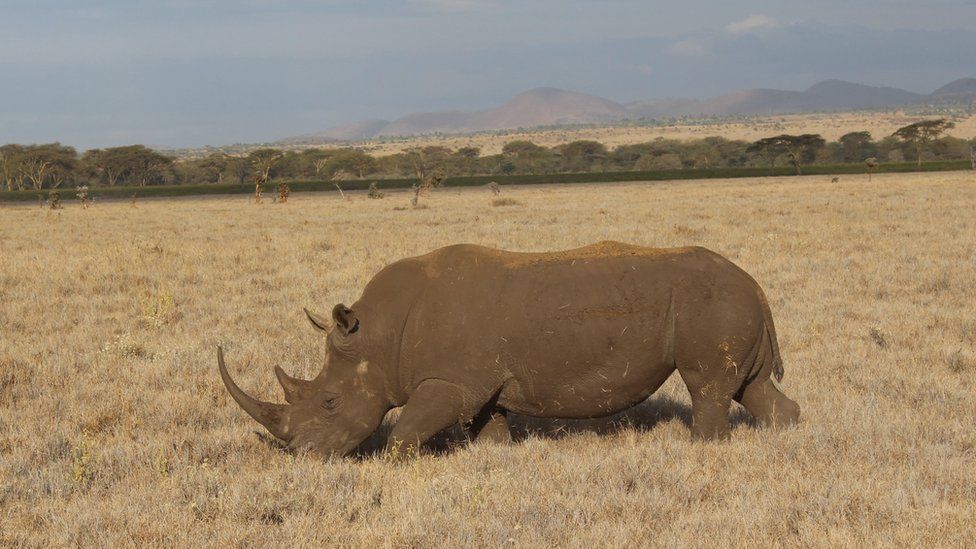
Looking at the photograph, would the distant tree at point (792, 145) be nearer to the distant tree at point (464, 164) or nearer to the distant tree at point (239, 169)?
the distant tree at point (464, 164)

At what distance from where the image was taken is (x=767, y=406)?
6.42m

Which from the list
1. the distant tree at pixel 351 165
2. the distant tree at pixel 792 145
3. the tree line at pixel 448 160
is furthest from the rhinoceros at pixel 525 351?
the distant tree at pixel 351 165

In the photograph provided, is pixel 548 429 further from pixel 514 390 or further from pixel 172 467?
pixel 172 467

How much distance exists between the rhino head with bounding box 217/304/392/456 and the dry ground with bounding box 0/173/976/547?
0.66 feet

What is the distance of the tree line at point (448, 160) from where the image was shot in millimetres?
99125

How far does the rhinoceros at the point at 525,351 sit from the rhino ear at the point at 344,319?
1 cm

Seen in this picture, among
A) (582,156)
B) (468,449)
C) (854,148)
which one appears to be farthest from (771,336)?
(854,148)

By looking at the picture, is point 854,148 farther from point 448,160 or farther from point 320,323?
point 320,323

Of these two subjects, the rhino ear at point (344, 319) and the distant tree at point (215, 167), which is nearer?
the rhino ear at point (344, 319)

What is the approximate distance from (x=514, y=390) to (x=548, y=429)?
45.6 inches

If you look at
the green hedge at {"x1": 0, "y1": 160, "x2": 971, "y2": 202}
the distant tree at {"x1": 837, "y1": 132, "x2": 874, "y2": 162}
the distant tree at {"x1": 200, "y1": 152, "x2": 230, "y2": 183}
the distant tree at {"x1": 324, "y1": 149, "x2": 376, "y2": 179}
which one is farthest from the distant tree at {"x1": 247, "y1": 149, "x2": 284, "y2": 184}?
the distant tree at {"x1": 837, "y1": 132, "x2": 874, "y2": 162}

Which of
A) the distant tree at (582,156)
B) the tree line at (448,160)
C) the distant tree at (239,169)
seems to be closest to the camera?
the tree line at (448,160)

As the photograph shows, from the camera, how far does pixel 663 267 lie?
6184 mm

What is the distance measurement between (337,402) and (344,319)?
24.0 inches
